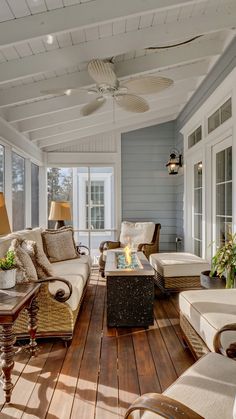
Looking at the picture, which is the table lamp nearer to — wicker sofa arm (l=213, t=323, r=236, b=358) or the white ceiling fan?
the white ceiling fan

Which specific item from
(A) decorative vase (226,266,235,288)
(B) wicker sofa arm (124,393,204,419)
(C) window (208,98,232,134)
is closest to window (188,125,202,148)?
(C) window (208,98,232,134)

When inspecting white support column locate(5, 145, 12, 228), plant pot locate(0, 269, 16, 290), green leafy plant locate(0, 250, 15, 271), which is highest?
white support column locate(5, 145, 12, 228)

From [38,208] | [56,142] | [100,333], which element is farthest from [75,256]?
[56,142]

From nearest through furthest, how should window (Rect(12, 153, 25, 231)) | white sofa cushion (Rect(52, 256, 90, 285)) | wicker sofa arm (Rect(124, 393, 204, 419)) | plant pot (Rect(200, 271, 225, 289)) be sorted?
Result: wicker sofa arm (Rect(124, 393, 204, 419)) < plant pot (Rect(200, 271, 225, 289)) < white sofa cushion (Rect(52, 256, 90, 285)) < window (Rect(12, 153, 25, 231))

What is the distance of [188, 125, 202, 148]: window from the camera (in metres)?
5.21

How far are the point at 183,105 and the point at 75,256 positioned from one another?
356 cm

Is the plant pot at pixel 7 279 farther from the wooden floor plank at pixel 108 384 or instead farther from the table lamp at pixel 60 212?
the table lamp at pixel 60 212

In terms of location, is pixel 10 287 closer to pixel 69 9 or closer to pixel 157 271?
pixel 69 9

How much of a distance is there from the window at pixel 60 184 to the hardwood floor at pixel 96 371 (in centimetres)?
371

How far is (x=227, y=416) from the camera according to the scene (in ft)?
4.03

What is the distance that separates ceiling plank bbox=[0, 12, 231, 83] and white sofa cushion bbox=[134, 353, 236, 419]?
2.90 meters

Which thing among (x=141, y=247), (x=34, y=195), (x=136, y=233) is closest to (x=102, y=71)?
(x=141, y=247)

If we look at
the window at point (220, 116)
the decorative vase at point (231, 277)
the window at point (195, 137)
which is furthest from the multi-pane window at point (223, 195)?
the window at point (195, 137)

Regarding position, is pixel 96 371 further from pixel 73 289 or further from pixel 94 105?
pixel 94 105
